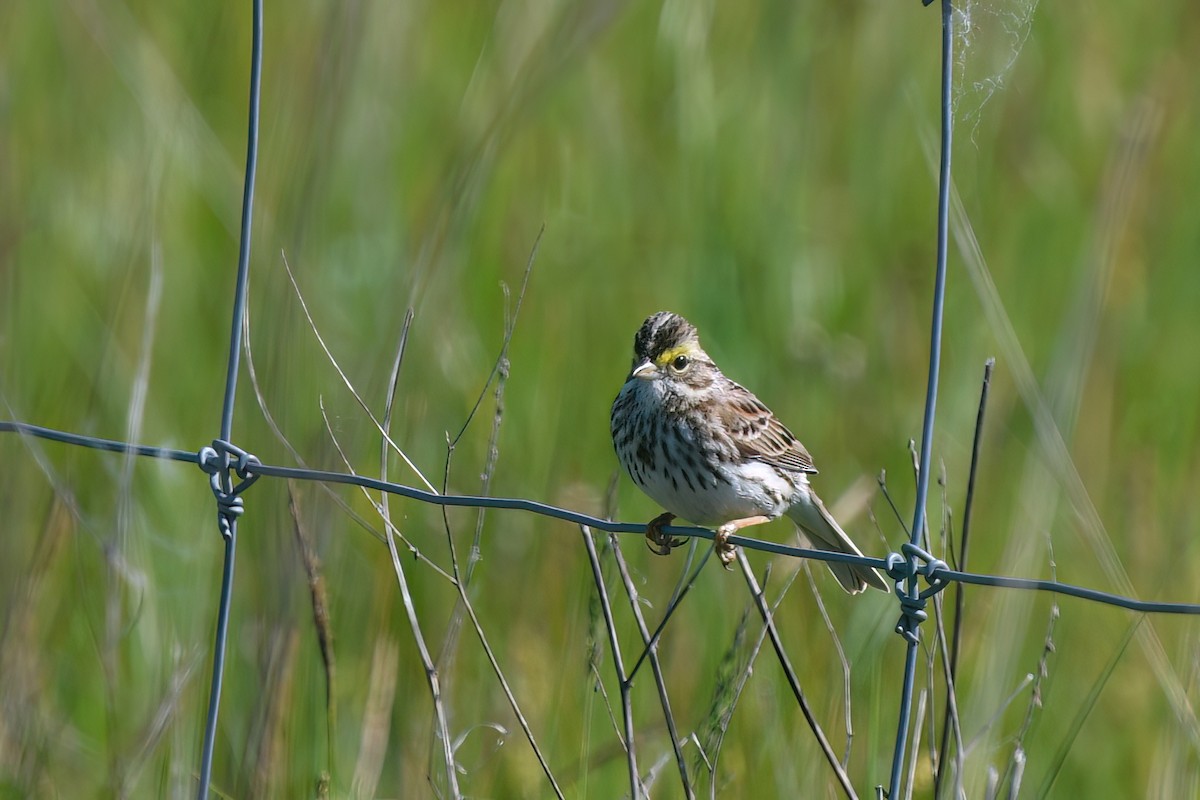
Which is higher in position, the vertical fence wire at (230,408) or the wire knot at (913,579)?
the vertical fence wire at (230,408)

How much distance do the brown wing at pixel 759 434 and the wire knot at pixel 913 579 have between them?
1.30m

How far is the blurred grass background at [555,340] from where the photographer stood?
8.30ft

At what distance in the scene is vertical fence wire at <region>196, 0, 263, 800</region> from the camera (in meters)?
2.38

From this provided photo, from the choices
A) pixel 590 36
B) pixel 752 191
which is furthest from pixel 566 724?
pixel 752 191

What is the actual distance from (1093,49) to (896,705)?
3.30 m

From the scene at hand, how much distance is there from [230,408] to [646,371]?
1135 mm

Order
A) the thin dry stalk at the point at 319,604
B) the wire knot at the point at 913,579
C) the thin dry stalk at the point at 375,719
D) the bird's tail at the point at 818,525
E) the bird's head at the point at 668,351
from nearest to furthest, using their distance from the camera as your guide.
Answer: the wire knot at the point at 913,579 → the thin dry stalk at the point at 319,604 → the thin dry stalk at the point at 375,719 → the bird's tail at the point at 818,525 → the bird's head at the point at 668,351

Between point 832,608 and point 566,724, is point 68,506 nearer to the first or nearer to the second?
point 566,724

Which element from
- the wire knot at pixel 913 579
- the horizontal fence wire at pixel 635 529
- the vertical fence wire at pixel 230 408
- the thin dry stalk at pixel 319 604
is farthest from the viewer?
the vertical fence wire at pixel 230 408

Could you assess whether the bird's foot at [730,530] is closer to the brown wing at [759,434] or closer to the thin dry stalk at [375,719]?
the brown wing at [759,434]

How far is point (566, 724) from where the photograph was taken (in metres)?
3.18

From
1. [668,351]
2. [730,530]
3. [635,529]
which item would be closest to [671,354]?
[668,351]

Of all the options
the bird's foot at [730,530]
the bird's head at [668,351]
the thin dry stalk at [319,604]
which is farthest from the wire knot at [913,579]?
the bird's head at [668,351]

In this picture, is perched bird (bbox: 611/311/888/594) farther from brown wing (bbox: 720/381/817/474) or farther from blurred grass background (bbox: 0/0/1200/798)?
blurred grass background (bbox: 0/0/1200/798)
